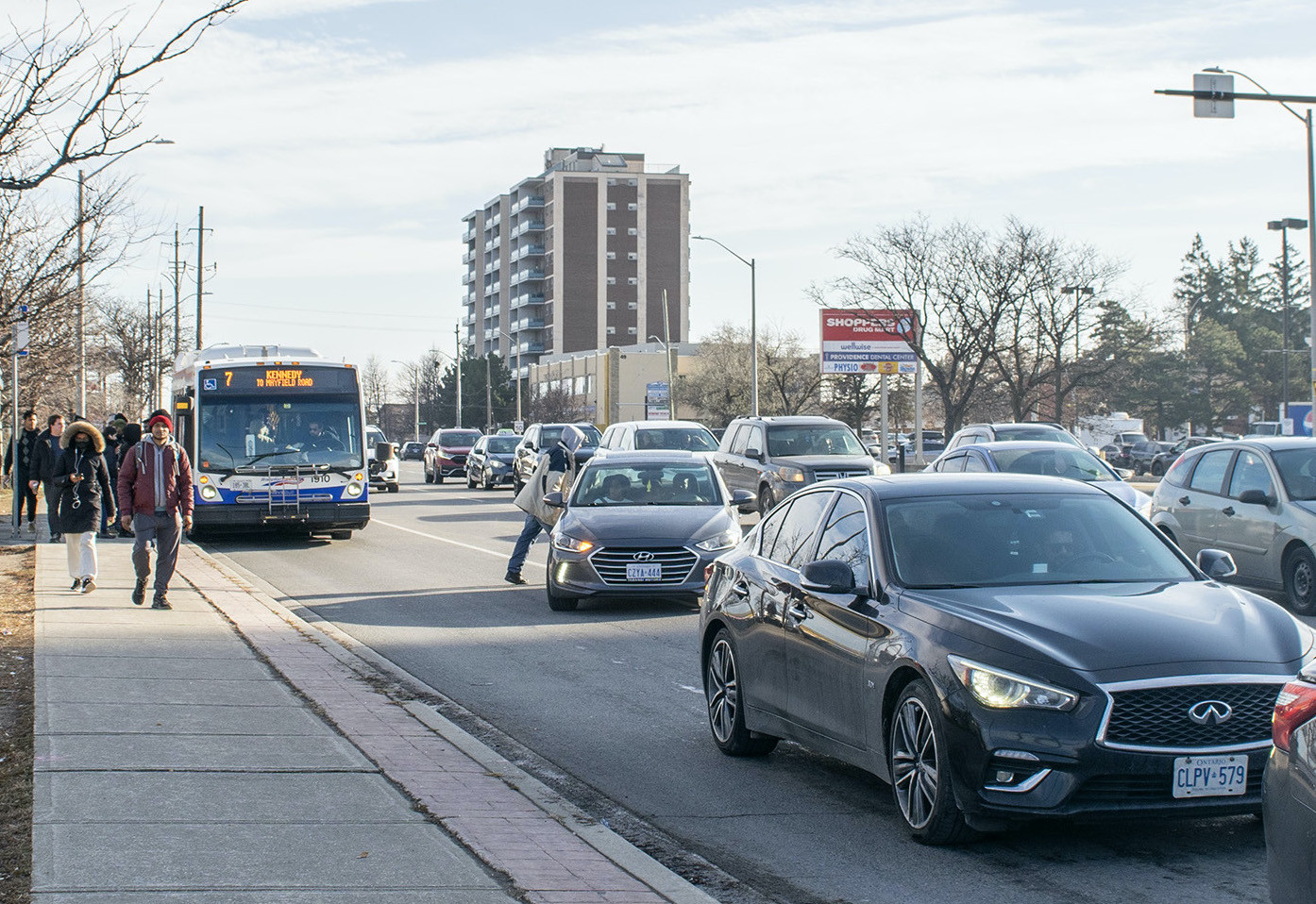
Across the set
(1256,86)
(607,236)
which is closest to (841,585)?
(1256,86)

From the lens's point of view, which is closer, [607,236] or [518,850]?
[518,850]

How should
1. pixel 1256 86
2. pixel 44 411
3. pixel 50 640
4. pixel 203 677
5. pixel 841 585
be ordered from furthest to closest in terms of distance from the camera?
pixel 44 411, pixel 1256 86, pixel 50 640, pixel 203 677, pixel 841 585

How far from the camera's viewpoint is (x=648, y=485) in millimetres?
15922

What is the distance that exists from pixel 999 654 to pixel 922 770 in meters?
0.64

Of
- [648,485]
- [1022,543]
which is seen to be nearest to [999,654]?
[1022,543]

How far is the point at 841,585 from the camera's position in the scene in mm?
6824

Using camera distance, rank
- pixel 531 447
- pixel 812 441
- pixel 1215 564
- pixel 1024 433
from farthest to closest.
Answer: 1. pixel 531 447
2. pixel 812 441
3. pixel 1024 433
4. pixel 1215 564

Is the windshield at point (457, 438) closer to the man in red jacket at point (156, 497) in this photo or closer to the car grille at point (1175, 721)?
the man in red jacket at point (156, 497)

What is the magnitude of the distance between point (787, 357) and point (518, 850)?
3152 inches

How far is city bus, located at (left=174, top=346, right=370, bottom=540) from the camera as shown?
2303cm

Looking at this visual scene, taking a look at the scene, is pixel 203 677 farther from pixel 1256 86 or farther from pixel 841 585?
pixel 1256 86

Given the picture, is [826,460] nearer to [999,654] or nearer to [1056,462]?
[1056,462]

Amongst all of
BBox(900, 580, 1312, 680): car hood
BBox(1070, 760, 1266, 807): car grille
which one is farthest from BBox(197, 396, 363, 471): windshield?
BBox(1070, 760, 1266, 807): car grille

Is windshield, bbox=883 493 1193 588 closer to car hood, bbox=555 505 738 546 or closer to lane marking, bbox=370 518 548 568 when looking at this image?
car hood, bbox=555 505 738 546
